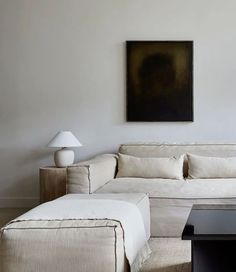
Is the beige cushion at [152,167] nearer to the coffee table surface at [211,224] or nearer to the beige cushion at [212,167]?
the beige cushion at [212,167]

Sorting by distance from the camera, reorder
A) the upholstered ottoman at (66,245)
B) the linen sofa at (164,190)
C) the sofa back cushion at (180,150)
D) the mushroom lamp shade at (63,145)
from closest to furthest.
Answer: the upholstered ottoman at (66,245) → the linen sofa at (164,190) → the sofa back cushion at (180,150) → the mushroom lamp shade at (63,145)

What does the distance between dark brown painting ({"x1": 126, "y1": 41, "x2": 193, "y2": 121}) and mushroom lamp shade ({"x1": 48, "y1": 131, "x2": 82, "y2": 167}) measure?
71 centimetres

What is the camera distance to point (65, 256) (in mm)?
2492

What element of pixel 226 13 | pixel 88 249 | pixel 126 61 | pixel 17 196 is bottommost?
pixel 17 196

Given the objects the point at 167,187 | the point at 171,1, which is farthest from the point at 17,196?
the point at 171,1

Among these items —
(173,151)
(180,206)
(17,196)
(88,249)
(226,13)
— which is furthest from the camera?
(17,196)

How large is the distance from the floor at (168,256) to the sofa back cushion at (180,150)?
41.9 inches

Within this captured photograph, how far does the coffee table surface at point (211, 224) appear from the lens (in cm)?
232

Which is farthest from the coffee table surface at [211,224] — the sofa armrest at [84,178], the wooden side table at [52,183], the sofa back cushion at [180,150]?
the wooden side table at [52,183]

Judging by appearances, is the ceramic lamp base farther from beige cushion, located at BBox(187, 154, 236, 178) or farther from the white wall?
beige cushion, located at BBox(187, 154, 236, 178)

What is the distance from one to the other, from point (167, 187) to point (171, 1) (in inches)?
87.9

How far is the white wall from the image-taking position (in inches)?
202

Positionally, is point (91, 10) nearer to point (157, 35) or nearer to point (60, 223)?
point (157, 35)

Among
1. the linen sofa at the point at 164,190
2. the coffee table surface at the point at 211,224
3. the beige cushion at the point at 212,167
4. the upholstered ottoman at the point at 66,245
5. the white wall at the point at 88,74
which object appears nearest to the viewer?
the coffee table surface at the point at 211,224
